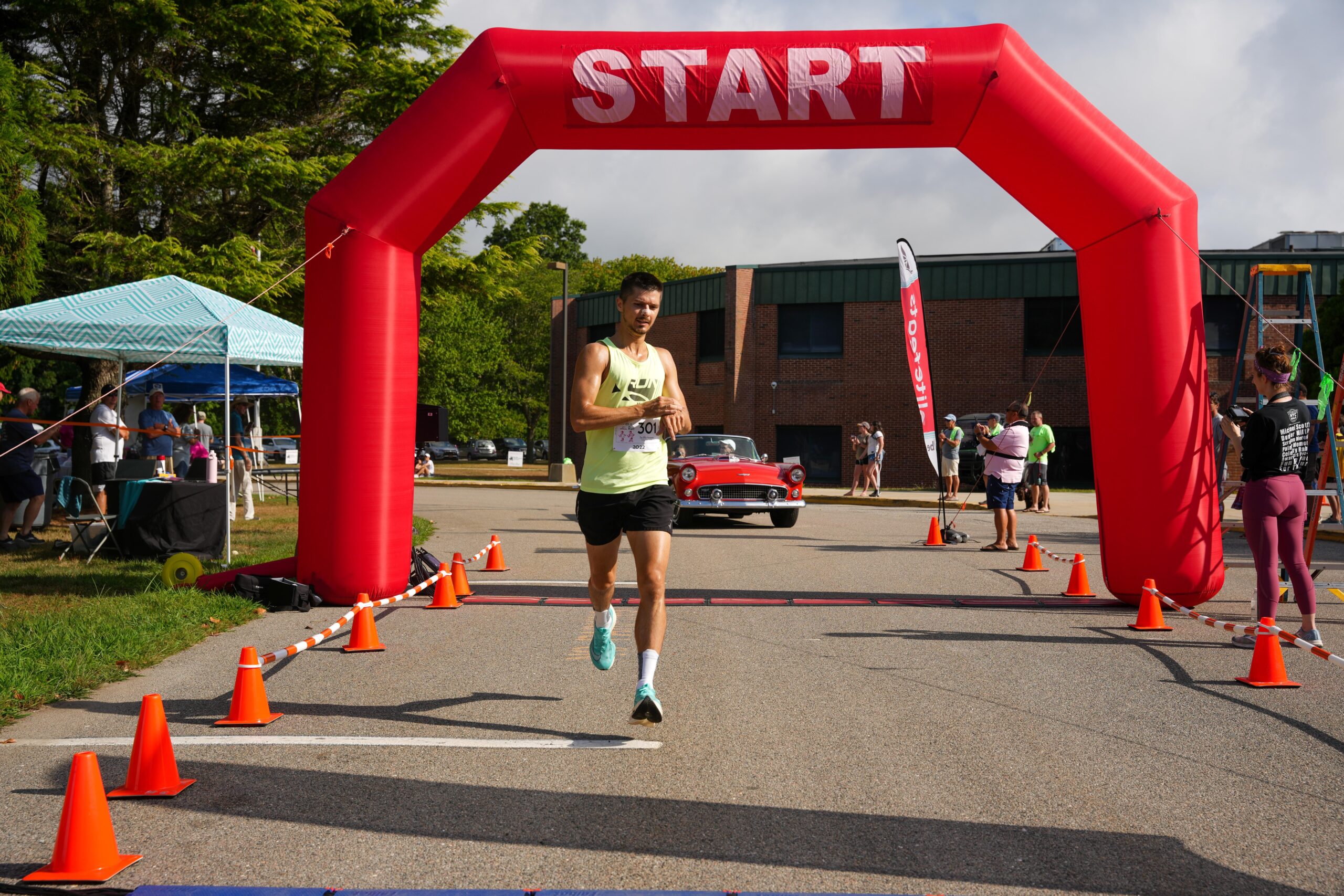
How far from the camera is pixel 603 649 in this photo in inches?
216

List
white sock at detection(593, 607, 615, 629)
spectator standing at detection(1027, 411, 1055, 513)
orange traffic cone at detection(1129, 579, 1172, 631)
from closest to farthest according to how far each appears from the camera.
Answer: white sock at detection(593, 607, 615, 629)
orange traffic cone at detection(1129, 579, 1172, 631)
spectator standing at detection(1027, 411, 1055, 513)

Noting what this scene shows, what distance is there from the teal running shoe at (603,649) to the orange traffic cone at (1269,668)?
354cm

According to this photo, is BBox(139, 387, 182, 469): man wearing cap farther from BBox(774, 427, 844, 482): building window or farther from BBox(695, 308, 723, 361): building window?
BBox(695, 308, 723, 361): building window

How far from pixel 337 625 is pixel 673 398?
2393 millimetres

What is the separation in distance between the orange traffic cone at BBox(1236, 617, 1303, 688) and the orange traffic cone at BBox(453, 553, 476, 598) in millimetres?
5991

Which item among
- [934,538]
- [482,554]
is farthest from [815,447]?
[482,554]

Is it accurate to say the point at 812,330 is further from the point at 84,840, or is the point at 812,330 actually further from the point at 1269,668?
the point at 84,840

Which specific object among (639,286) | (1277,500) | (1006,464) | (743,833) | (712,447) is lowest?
(743,833)

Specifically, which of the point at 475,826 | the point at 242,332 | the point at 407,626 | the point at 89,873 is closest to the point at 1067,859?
the point at 475,826

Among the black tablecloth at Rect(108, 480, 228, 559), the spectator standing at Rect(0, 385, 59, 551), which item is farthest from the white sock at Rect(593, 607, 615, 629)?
the spectator standing at Rect(0, 385, 59, 551)

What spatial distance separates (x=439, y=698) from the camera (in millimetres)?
5750

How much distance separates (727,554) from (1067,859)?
984cm

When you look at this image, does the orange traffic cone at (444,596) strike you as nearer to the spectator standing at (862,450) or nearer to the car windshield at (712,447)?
the car windshield at (712,447)

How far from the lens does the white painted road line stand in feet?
15.7
